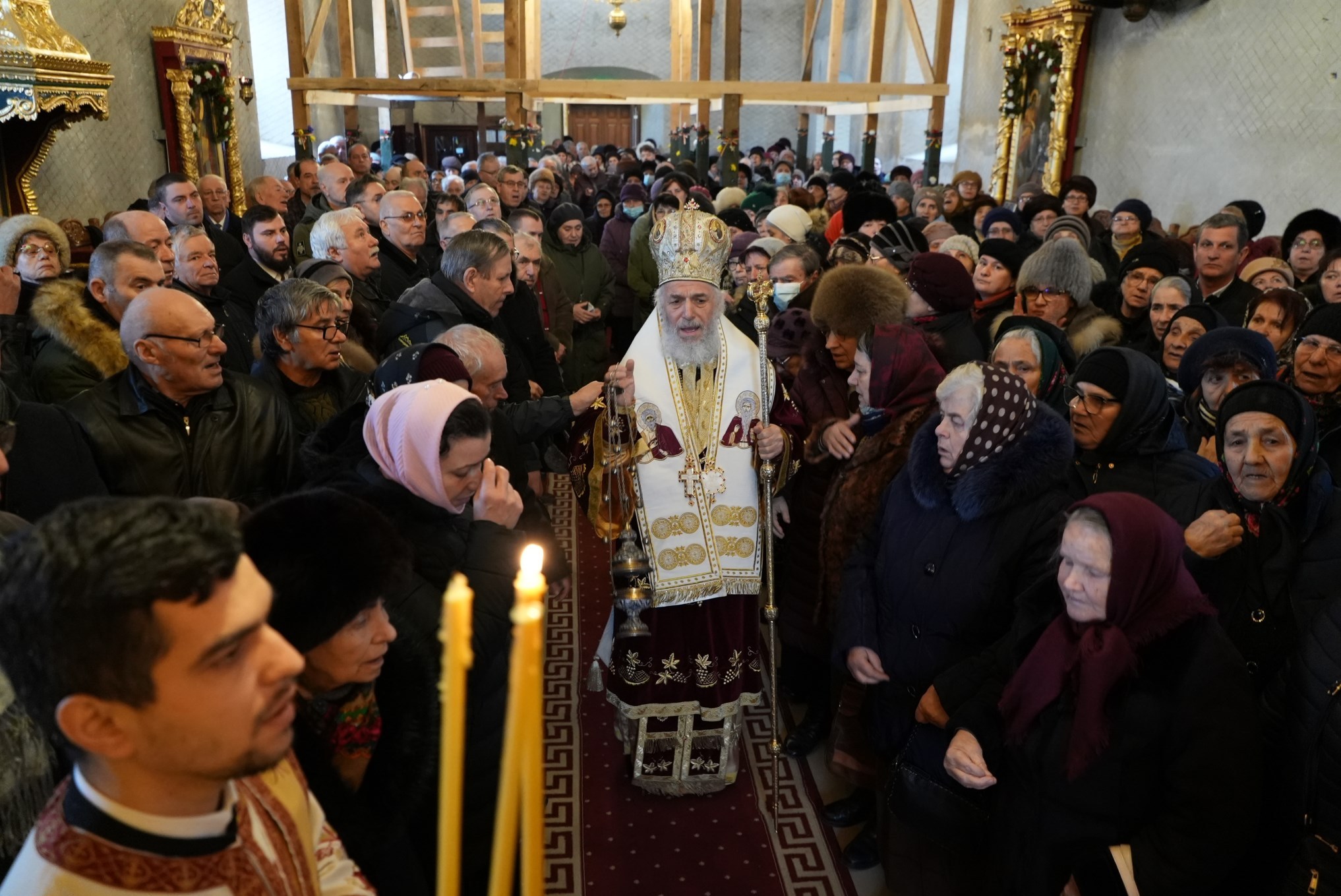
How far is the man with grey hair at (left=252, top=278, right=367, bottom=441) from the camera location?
124 inches

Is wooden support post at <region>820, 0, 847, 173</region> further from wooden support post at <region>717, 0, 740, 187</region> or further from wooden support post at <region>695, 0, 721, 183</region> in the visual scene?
wooden support post at <region>695, 0, 721, 183</region>

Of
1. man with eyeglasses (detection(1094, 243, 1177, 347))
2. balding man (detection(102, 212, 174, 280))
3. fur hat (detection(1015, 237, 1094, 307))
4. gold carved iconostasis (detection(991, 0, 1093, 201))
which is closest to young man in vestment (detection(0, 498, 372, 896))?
balding man (detection(102, 212, 174, 280))

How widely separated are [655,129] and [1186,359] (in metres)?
24.6

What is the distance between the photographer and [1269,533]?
95.3 inches

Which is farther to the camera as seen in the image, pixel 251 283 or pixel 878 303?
pixel 251 283

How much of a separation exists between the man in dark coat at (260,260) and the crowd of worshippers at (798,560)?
0.12ft

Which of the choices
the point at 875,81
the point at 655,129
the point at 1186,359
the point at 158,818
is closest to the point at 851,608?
the point at 1186,359

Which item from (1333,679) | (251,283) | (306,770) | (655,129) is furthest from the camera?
(655,129)

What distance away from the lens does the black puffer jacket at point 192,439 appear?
269 centimetres

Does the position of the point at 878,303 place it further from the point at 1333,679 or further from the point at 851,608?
the point at 1333,679

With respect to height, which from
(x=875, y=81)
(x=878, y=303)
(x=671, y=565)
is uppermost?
(x=875, y=81)

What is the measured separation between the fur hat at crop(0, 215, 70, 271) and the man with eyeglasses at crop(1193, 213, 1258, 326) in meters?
5.32

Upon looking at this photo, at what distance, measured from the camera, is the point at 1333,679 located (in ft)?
6.19

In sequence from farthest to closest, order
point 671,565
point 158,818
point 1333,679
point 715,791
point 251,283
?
point 251,283, point 715,791, point 671,565, point 1333,679, point 158,818
